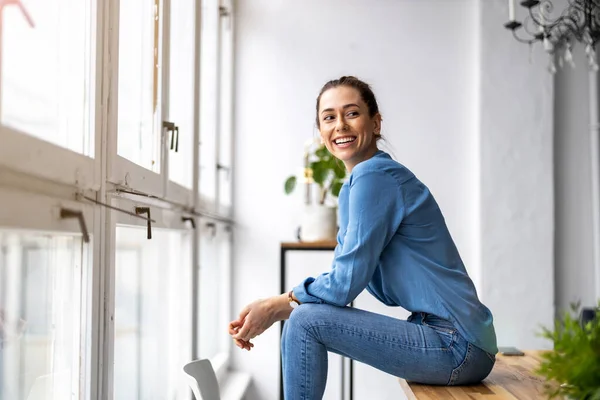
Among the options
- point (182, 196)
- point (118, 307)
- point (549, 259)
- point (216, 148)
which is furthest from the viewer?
point (549, 259)

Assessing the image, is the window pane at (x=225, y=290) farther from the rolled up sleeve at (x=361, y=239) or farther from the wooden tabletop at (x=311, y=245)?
Answer: the rolled up sleeve at (x=361, y=239)

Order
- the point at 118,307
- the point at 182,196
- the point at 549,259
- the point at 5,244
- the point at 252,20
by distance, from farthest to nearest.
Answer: the point at 252,20
the point at 549,259
the point at 182,196
the point at 118,307
the point at 5,244

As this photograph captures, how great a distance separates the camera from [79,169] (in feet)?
4.57

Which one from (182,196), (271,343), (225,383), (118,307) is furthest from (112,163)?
(271,343)

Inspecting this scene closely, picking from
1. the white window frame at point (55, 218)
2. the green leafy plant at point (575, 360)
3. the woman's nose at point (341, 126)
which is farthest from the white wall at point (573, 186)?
the green leafy plant at point (575, 360)

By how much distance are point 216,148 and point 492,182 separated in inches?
53.9

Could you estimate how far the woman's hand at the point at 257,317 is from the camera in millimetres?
1653

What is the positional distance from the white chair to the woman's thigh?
0.77 ft

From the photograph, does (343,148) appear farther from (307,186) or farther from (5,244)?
(307,186)

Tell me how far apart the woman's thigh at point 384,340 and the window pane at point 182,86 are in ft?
3.39

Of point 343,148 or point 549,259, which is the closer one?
point 343,148

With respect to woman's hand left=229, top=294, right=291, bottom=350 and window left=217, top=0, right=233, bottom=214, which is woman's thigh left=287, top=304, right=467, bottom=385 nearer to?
woman's hand left=229, top=294, right=291, bottom=350

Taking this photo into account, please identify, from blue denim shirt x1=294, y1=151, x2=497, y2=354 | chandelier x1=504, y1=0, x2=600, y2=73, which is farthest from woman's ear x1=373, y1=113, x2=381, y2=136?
chandelier x1=504, y1=0, x2=600, y2=73

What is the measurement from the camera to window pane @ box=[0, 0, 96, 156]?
1113mm
